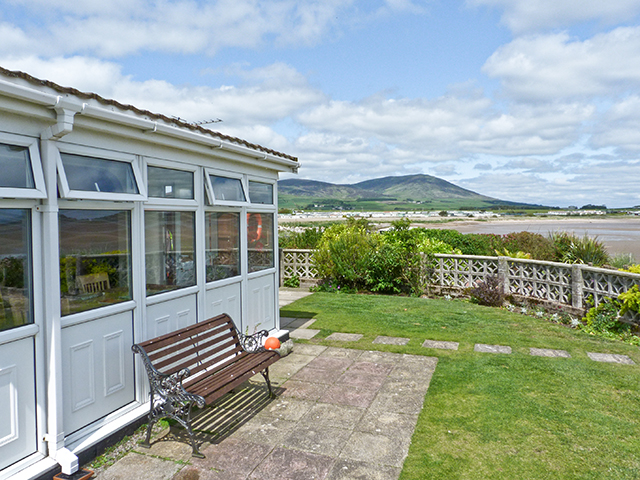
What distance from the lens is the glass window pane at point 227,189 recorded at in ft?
18.2

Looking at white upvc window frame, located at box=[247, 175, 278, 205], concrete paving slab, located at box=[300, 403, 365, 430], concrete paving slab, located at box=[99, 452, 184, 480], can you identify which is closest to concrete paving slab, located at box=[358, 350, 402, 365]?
concrete paving slab, located at box=[300, 403, 365, 430]

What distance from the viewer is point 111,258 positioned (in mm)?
4113

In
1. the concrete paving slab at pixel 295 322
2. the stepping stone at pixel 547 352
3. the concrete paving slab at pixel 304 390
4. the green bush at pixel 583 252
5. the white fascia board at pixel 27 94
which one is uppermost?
the white fascia board at pixel 27 94

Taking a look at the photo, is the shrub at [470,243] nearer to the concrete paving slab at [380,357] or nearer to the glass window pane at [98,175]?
the concrete paving slab at [380,357]

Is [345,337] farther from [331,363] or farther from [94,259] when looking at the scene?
[94,259]

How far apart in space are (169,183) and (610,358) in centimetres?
669

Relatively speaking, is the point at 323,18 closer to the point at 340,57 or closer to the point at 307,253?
the point at 340,57

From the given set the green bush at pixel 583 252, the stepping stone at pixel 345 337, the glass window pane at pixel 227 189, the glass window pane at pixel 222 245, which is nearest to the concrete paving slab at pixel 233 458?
the glass window pane at pixel 222 245

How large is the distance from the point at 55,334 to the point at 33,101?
1.79 metres

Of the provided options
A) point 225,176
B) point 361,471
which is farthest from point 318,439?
point 225,176

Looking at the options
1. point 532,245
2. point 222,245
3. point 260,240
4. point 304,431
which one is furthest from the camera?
point 532,245

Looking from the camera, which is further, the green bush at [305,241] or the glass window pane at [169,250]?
the green bush at [305,241]

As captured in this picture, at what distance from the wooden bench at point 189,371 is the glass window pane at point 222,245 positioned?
30.5 inches

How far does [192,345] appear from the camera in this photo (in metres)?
4.78
